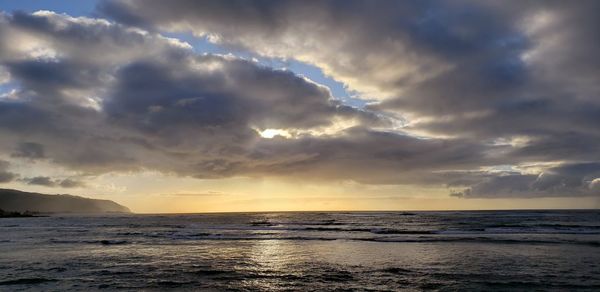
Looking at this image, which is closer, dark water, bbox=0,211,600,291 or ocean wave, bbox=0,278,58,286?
dark water, bbox=0,211,600,291

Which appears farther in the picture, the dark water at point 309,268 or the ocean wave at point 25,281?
the ocean wave at point 25,281

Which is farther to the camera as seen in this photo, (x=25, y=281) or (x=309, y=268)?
(x=309, y=268)

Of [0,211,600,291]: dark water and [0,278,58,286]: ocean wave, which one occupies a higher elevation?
[0,278,58,286]: ocean wave

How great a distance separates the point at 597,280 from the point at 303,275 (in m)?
15.1

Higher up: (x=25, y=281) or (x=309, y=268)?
(x=25, y=281)

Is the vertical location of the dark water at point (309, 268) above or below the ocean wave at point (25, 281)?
below

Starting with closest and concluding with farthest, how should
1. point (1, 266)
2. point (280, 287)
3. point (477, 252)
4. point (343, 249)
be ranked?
point (280, 287)
point (1, 266)
point (477, 252)
point (343, 249)

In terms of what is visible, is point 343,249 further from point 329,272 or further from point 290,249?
point 329,272

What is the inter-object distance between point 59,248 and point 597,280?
136 ft

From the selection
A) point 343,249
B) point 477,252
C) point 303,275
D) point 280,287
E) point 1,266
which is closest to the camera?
point 280,287

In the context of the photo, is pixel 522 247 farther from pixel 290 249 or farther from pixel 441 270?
pixel 290 249

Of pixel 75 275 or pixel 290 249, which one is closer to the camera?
pixel 75 275

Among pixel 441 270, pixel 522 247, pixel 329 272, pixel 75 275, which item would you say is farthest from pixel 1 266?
pixel 522 247

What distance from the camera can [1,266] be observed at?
25.6m
